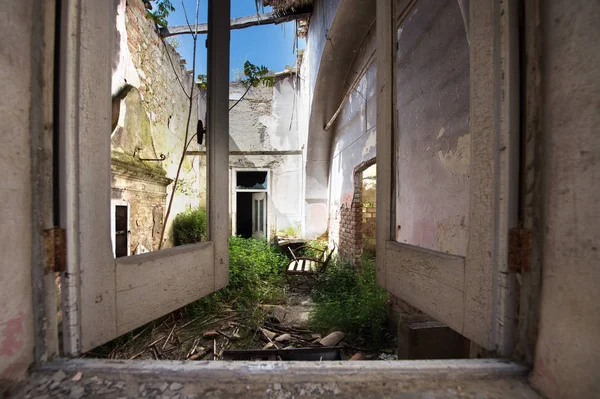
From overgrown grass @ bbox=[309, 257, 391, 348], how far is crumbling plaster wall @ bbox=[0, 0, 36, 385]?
3.00 m

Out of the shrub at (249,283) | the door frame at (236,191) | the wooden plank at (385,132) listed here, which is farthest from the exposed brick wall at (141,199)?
the wooden plank at (385,132)

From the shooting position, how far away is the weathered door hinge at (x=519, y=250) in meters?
0.91

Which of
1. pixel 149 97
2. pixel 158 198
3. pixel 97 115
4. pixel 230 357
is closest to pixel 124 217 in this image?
pixel 158 198

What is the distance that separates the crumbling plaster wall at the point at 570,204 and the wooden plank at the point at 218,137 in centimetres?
157

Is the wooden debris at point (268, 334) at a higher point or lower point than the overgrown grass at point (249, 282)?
lower

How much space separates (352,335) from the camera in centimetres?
314

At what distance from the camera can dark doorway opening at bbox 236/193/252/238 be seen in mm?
9969

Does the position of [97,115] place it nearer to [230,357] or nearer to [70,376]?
[70,376]

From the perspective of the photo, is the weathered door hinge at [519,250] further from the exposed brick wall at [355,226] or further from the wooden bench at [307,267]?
the wooden bench at [307,267]

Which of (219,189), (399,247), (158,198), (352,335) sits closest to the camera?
(399,247)

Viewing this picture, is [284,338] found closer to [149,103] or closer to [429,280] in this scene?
[429,280]

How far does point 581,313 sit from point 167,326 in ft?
13.4

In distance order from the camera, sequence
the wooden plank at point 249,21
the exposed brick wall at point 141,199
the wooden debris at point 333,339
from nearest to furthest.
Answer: the wooden debris at point 333,339 < the exposed brick wall at point 141,199 < the wooden plank at point 249,21

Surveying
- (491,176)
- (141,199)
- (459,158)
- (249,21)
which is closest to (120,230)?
(141,199)
